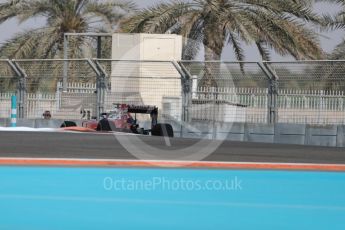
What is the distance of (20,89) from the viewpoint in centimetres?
1912

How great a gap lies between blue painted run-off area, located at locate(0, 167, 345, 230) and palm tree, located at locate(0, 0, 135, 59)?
24265 mm

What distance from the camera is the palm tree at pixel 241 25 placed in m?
25.7

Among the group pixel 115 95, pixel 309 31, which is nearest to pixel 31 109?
pixel 115 95

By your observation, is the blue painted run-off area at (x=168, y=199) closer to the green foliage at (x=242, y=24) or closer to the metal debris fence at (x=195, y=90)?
the metal debris fence at (x=195, y=90)

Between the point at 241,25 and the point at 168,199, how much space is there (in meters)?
20.3

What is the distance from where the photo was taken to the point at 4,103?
67.3 feet

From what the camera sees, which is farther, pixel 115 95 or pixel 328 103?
pixel 115 95

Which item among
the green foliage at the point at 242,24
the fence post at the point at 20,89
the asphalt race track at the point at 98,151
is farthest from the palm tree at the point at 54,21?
the asphalt race track at the point at 98,151

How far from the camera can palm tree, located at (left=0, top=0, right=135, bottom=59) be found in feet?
99.8

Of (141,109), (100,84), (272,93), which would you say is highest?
(100,84)

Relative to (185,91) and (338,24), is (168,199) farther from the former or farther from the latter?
(338,24)

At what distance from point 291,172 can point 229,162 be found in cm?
65

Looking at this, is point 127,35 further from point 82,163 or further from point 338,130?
point 82,163

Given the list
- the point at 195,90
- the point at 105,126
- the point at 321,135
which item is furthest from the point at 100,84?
the point at 321,135
